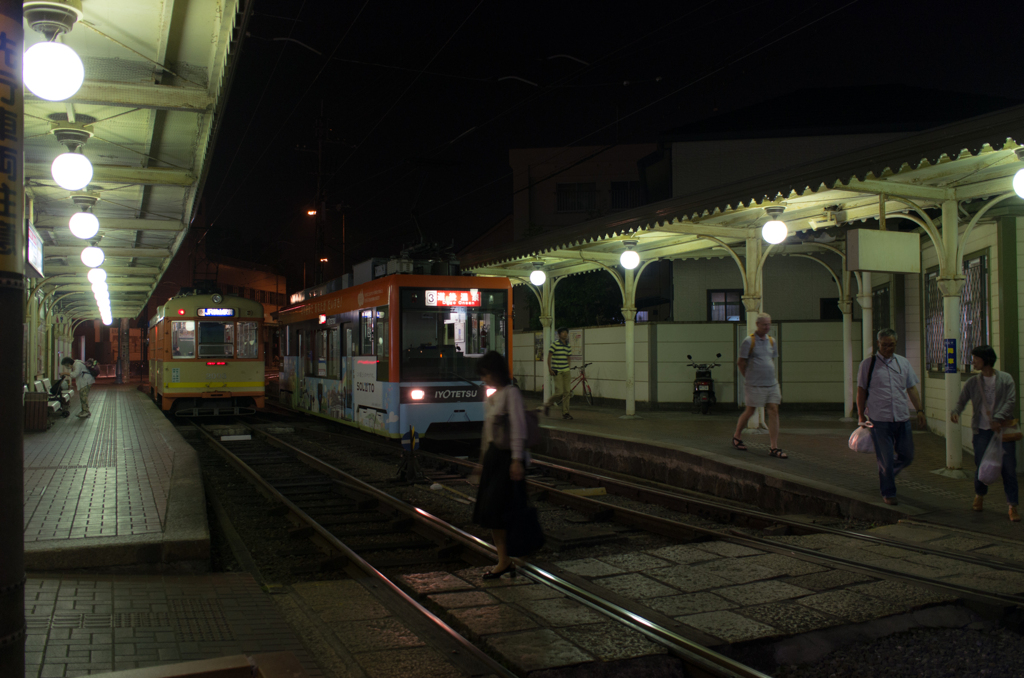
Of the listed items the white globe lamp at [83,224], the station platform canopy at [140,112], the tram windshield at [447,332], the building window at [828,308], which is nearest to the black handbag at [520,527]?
the station platform canopy at [140,112]

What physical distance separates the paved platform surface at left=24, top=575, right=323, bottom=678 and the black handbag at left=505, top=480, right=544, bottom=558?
1.62 meters

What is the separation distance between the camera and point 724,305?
2198 centimetres

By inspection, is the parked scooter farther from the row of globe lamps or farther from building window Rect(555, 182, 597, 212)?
building window Rect(555, 182, 597, 212)

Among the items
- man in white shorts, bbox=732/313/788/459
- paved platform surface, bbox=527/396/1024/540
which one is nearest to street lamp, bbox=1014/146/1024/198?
paved platform surface, bbox=527/396/1024/540

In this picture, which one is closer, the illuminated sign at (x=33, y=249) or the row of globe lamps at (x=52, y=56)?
the row of globe lamps at (x=52, y=56)

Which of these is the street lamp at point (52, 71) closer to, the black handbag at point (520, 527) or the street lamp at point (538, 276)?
the black handbag at point (520, 527)

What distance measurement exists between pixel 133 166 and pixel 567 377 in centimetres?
870

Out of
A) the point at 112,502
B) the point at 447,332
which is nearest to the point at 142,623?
the point at 112,502

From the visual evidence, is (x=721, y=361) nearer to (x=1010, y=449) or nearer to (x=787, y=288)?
(x=787, y=288)

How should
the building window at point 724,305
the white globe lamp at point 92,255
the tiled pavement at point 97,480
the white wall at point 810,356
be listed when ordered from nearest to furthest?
the tiled pavement at point 97,480 < the white globe lamp at point 92,255 < the white wall at point 810,356 < the building window at point 724,305

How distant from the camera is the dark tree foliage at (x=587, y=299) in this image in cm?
2920

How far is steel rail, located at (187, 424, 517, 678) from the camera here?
4242 mm

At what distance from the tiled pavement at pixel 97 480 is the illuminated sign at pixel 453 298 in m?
4.54

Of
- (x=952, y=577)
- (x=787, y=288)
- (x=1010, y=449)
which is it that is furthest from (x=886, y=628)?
(x=787, y=288)
